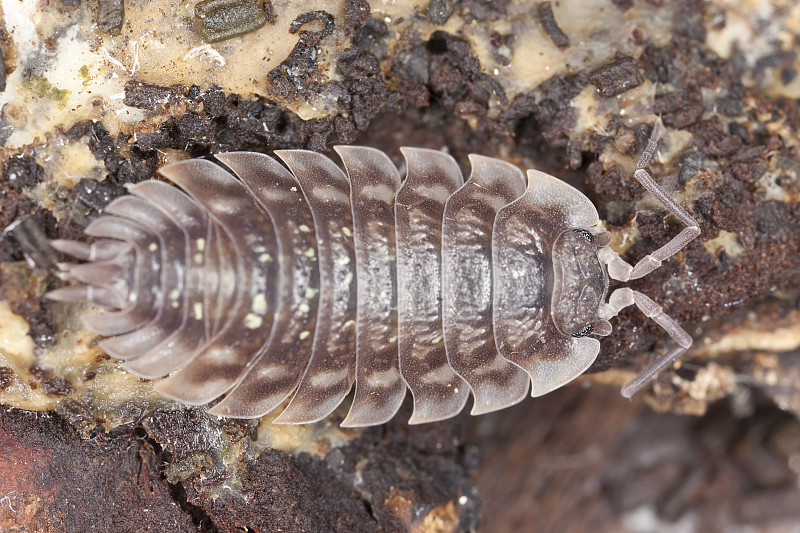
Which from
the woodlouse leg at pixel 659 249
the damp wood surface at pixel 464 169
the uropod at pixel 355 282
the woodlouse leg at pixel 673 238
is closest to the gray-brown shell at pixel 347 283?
the uropod at pixel 355 282

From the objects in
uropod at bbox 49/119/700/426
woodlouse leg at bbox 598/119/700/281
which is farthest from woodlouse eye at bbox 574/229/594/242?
woodlouse leg at bbox 598/119/700/281

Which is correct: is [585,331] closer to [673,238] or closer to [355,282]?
[673,238]

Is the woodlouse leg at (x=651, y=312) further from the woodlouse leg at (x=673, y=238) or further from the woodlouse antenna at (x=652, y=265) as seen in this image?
the woodlouse leg at (x=673, y=238)

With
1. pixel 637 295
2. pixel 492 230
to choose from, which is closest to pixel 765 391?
pixel 637 295

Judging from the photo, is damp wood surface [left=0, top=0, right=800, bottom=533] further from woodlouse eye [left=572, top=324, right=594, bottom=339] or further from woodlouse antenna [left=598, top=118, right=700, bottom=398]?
woodlouse eye [left=572, top=324, right=594, bottom=339]

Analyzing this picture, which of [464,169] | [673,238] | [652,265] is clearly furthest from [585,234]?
[464,169]
